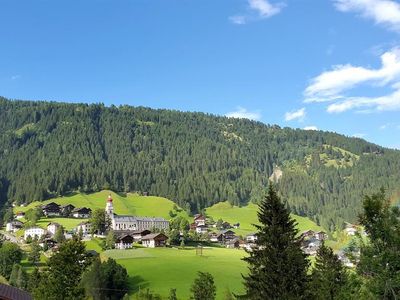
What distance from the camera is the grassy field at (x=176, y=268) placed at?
98.4m

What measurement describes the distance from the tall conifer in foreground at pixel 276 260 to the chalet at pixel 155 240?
125848mm

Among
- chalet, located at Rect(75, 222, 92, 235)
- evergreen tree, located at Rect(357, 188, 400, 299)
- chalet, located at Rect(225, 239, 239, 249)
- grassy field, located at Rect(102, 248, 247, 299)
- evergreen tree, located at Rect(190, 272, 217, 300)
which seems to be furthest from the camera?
chalet, located at Rect(225, 239, 239, 249)

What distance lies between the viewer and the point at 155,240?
158 meters

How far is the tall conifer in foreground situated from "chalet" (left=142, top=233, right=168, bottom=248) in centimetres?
12585

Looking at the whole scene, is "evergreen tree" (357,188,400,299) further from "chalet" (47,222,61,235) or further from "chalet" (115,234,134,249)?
"chalet" (47,222,61,235)

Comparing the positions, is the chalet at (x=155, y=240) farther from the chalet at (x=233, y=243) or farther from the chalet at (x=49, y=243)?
the chalet at (x=233, y=243)

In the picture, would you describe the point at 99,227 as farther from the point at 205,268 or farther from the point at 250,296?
the point at 250,296

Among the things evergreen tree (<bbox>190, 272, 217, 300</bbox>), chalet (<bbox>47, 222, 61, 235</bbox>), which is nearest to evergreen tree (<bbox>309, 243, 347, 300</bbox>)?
evergreen tree (<bbox>190, 272, 217, 300</bbox>)

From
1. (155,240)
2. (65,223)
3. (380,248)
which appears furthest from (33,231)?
(380,248)

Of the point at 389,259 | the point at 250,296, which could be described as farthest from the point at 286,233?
the point at 389,259

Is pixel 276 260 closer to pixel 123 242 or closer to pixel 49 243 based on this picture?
pixel 123 242

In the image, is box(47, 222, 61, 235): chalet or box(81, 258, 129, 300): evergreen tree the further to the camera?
box(47, 222, 61, 235): chalet

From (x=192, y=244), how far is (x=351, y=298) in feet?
434

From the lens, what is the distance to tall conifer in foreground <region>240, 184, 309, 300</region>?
32.1 metres
